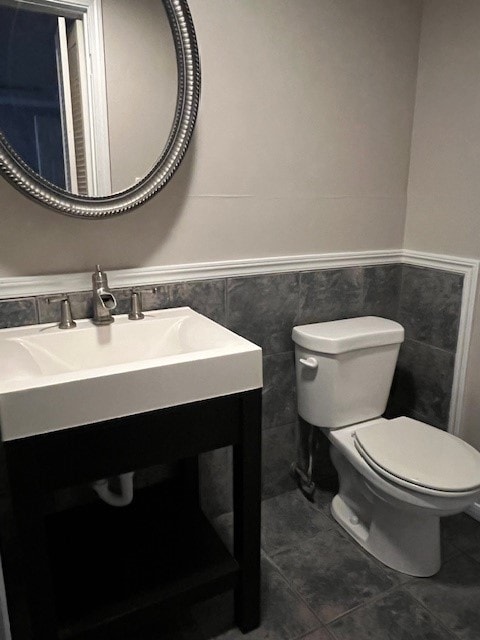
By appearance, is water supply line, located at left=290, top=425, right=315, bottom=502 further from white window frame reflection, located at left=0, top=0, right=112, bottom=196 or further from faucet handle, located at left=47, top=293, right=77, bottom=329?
white window frame reflection, located at left=0, top=0, right=112, bottom=196

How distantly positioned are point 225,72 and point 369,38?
0.60 m

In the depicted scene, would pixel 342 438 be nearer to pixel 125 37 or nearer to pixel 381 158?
pixel 381 158

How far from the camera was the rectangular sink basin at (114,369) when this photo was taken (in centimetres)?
97

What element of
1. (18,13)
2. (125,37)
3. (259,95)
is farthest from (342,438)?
(18,13)

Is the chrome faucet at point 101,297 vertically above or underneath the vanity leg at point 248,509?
→ above

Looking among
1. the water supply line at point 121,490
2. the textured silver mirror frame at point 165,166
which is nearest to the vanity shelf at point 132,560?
the water supply line at point 121,490

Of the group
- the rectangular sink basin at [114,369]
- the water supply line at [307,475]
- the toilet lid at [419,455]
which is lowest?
the water supply line at [307,475]

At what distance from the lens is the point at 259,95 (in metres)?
1.57

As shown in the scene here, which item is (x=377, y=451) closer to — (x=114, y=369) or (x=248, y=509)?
(x=248, y=509)

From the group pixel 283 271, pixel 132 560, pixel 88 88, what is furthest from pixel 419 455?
pixel 88 88

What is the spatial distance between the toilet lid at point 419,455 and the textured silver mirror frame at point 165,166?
104cm

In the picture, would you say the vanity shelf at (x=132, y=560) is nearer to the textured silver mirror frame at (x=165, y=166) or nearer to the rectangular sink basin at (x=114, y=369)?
the rectangular sink basin at (x=114, y=369)

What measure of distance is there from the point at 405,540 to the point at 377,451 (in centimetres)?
32

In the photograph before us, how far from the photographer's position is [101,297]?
1.36 meters
